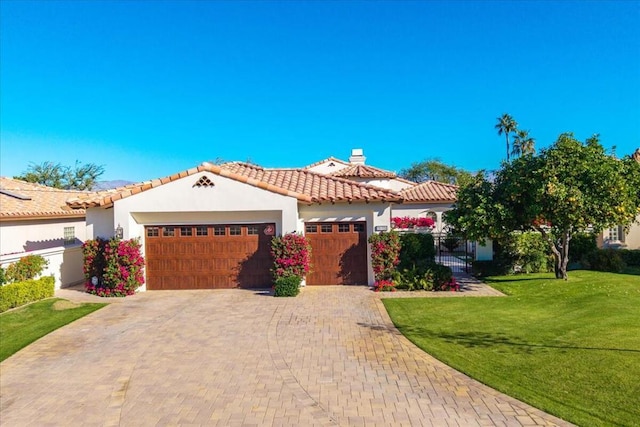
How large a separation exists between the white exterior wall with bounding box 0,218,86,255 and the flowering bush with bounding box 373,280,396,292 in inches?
654

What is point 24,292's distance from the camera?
14461mm

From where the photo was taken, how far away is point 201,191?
16.1m

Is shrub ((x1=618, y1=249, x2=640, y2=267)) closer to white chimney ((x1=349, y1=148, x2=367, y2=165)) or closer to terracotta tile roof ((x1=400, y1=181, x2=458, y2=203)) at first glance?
terracotta tile roof ((x1=400, y1=181, x2=458, y2=203))

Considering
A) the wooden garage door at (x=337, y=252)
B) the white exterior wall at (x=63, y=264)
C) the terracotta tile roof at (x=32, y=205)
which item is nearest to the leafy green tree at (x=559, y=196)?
the wooden garage door at (x=337, y=252)

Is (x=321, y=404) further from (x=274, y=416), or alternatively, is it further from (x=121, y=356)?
(x=121, y=356)

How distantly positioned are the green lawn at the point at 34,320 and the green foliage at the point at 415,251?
36.2ft

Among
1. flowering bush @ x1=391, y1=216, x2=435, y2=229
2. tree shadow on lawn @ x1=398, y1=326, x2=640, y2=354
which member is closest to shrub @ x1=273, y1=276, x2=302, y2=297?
tree shadow on lawn @ x1=398, y1=326, x2=640, y2=354

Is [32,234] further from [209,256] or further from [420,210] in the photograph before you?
[420,210]

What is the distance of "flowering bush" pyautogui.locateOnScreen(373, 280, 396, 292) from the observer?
51.7 feet

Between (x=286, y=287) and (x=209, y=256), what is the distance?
3.92 m

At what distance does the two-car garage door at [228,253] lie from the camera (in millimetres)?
16891

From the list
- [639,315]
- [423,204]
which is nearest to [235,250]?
[639,315]

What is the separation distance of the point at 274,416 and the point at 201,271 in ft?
37.0

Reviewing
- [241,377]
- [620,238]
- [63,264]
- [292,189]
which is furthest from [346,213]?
[620,238]
